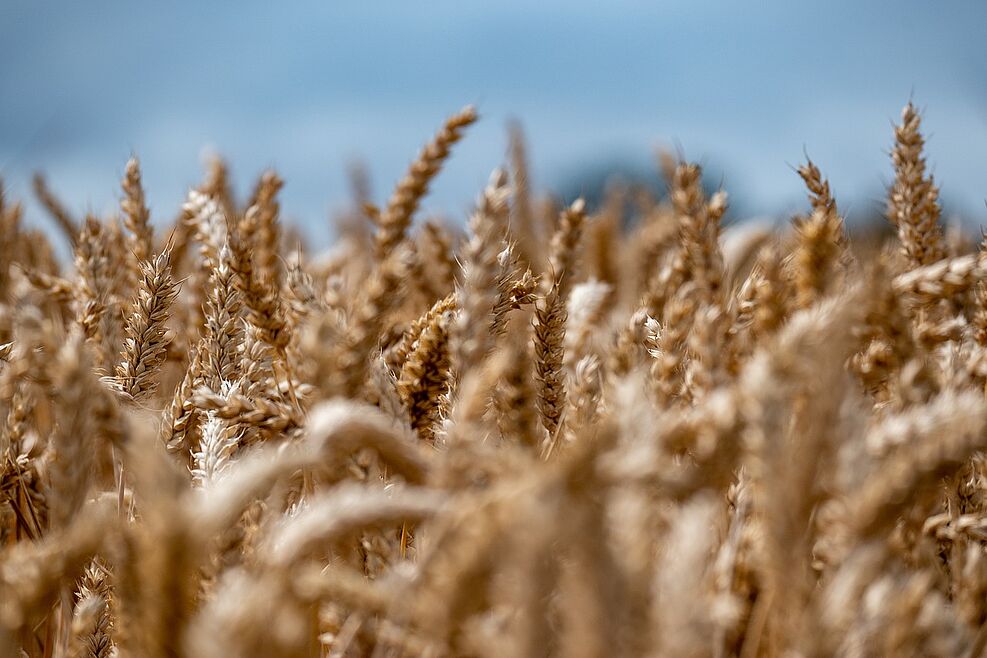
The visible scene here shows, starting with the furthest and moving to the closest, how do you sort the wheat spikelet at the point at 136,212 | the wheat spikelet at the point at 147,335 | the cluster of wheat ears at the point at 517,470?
the wheat spikelet at the point at 136,212, the wheat spikelet at the point at 147,335, the cluster of wheat ears at the point at 517,470

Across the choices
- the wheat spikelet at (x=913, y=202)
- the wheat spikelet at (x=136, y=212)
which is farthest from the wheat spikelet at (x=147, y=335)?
the wheat spikelet at (x=913, y=202)

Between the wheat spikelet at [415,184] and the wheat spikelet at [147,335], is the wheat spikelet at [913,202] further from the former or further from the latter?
the wheat spikelet at [147,335]

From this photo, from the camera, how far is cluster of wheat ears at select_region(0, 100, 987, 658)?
2.07ft

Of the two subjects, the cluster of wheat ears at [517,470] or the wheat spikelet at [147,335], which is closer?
the cluster of wheat ears at [517,470]

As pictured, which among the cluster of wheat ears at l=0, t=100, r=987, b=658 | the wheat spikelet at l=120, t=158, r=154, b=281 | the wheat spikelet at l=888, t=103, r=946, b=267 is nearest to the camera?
the cluster of wheat ears at l=0, t=100, r=987, b=658

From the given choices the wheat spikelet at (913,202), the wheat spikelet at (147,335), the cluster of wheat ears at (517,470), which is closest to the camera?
the cluster of wheat ears at (517,470)

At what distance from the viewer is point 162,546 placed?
2.00ft

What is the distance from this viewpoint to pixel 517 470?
0.73 m

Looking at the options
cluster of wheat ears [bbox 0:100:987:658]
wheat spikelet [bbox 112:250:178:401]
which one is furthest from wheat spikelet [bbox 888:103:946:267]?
wheat spikelet [bbox 112:250:178:401]

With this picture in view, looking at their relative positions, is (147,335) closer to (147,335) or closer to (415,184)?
(147,335)

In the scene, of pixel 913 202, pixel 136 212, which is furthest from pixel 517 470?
pixel 136 212

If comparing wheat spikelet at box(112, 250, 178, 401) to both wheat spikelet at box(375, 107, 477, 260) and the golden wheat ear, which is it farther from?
wheat spikelet at box(375, 107, 477, 260)

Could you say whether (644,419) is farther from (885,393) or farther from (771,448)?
(885,393)

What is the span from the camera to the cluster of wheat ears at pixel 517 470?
630mm
